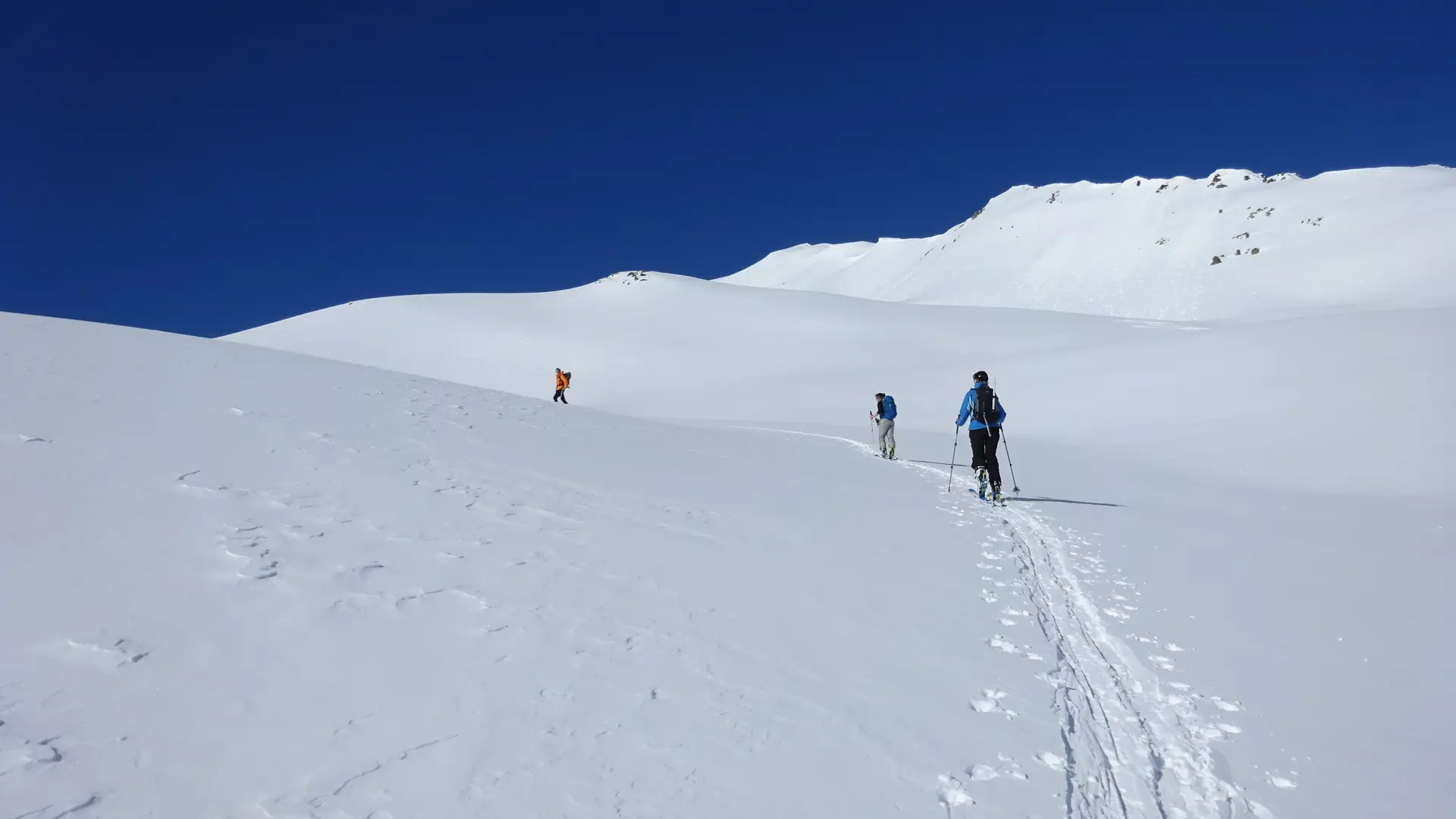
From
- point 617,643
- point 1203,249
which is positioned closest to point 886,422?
point 617,643

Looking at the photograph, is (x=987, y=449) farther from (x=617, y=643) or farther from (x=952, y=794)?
(x=952, y=794)

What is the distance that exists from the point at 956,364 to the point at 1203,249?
246 ft

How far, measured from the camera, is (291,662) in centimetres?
407

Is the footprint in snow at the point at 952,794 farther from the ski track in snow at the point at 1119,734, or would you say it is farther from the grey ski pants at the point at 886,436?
the grey ski pants at the point at 886,436

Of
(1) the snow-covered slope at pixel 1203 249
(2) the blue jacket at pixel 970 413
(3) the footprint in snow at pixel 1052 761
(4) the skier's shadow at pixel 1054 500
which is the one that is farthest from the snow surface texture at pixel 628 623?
(1) the snow-covered slope at pixel 1203 249

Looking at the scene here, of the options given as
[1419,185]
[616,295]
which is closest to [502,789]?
[616,295]

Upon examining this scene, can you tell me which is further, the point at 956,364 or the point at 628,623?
the point at 956,364

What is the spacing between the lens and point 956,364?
120ft

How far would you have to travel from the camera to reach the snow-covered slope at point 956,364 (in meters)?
16.2

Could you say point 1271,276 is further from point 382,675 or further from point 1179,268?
point 382,675

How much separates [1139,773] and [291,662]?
4441 mm

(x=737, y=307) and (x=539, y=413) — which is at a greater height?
(x=737, y=307)

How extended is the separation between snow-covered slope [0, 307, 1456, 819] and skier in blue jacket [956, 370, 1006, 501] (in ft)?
6.32

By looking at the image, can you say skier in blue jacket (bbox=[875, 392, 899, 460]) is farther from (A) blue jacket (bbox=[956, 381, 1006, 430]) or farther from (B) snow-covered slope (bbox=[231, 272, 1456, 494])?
(B) snow-covered slope (bbox=[231, 272, 1456, 494])
